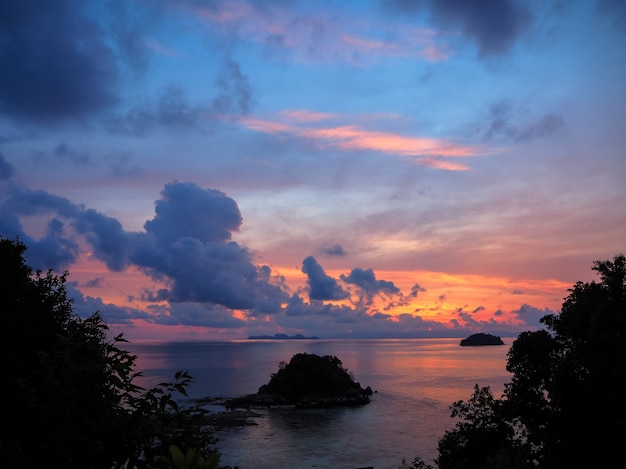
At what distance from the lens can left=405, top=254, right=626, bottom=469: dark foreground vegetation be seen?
27.9 m

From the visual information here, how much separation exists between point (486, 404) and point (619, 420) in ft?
60.4

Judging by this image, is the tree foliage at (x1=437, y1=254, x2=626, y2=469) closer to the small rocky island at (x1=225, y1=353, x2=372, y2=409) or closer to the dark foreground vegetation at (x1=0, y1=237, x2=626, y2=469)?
the dark foreground vegetation at (x1=0, y1=237, x2=626, y2=469)

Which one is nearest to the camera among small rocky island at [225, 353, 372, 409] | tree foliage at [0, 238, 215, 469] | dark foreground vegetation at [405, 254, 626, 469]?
tree foliage at [0, 238, 215, 469]

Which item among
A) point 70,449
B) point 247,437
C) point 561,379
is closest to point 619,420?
point 561,379

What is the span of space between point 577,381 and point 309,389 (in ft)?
316

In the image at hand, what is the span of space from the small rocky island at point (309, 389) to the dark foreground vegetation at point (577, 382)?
82.3 metres

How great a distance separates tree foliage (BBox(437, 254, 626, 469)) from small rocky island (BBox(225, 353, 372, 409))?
271ft

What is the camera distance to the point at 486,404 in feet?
141

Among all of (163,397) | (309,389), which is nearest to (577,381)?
(163,397)

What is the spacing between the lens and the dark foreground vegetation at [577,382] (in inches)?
1097

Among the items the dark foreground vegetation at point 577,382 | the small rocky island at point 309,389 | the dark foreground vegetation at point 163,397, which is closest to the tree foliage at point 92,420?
the dark foreground vegetation at point 163,397

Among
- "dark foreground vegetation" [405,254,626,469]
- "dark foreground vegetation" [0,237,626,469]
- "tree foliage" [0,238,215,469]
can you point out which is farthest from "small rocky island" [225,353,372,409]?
"tree foliage" [0,238,215,469]

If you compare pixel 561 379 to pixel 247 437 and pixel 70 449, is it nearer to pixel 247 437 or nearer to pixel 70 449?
pixel 70 449

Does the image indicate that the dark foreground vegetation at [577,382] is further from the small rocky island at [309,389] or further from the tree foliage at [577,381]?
the small rocky island at [309,389]
